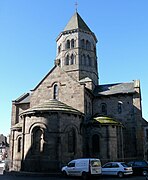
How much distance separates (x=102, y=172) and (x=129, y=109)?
1441 centimetres

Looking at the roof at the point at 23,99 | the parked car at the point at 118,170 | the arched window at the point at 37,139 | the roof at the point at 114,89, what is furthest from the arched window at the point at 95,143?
the roof at the point at 23,99

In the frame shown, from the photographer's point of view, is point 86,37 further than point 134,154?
Yes

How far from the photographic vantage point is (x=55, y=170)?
2272cm

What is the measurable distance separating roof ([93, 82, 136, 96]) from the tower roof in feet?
38.3

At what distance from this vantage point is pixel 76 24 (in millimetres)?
41500

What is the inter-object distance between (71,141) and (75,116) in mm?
2834

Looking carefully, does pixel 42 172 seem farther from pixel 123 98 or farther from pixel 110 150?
pixel 123 98

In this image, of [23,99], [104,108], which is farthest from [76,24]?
[104,108]

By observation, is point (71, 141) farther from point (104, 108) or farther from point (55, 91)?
point (104, 108)

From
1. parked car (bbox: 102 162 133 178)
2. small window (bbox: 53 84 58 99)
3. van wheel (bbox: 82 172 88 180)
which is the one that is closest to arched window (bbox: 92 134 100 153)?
parked car (bbox: 102 162 133 178)

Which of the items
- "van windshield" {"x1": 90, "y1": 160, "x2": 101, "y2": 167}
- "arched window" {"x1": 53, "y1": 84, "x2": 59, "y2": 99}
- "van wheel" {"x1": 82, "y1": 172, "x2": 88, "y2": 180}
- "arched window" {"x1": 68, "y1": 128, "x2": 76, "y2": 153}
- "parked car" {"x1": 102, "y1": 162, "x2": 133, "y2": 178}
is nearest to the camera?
"van wheel" {"x1": 82, "y1": 172, "x2": 88, "y2": 180}

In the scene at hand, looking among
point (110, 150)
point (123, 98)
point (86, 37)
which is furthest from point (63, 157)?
point (86, 37)

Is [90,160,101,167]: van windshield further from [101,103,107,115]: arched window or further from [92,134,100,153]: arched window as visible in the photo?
[101,103,107,115]: arched window

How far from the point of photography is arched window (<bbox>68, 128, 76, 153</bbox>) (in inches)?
973
